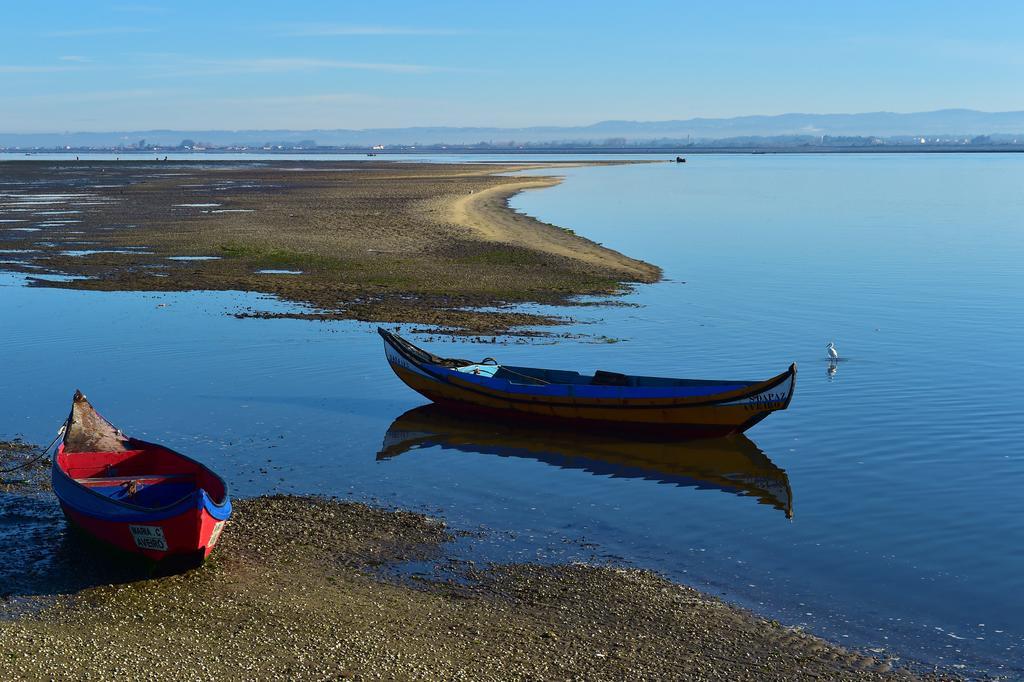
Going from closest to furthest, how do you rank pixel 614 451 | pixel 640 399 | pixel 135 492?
pixel 135 492 → pixel 614 451 → pixel 640 399

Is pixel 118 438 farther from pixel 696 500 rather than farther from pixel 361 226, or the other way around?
A: pixel 361 226

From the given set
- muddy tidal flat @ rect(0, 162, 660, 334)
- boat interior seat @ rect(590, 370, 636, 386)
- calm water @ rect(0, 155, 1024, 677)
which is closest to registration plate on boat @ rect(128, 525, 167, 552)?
calm water @ rect(0, 155, 1024, 677)

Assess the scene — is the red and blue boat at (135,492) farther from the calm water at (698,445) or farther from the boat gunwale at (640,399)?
the boat gunwale at (640,399)

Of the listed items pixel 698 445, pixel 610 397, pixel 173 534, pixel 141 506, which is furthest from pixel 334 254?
pixel 173 534

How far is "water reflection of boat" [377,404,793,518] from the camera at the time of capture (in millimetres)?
19203

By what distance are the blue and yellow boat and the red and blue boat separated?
735cm

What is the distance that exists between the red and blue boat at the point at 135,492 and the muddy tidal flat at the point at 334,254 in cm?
1414

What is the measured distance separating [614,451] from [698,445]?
169cm

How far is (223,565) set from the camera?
14430 millimetres

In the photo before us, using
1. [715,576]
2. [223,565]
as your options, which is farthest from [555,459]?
[223,565]

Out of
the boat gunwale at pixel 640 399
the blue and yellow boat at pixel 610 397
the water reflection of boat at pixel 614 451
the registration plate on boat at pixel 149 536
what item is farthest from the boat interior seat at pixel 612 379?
the registration plate on boat at pixel 149 536

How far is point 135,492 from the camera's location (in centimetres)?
1534

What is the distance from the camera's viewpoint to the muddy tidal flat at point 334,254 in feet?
117

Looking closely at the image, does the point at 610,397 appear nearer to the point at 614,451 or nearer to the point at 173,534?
the point at 614,451
